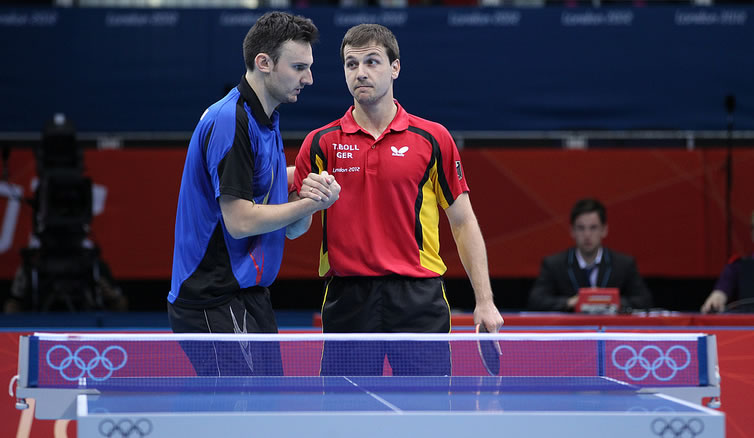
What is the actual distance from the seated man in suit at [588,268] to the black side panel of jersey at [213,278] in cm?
383

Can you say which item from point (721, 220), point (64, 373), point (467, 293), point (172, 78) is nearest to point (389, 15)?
point (172, 78)

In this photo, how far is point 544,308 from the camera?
6.58 m

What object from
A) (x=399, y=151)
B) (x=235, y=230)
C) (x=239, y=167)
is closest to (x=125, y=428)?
(x=235, y=230)

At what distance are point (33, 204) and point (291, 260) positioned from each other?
213 cm

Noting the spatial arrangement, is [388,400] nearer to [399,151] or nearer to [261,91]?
[261,91]

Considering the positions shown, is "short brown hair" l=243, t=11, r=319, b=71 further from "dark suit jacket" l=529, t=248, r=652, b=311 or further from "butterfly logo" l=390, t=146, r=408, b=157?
"dark suit jacket" l=529, t=248, r=652, b=311

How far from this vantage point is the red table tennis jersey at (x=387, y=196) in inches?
144

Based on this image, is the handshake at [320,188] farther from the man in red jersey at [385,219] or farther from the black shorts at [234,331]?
the man in red jersey at [385,219]

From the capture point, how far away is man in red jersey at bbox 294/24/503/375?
3656 millimetres

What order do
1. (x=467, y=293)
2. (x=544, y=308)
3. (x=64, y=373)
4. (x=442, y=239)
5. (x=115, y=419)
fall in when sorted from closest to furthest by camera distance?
(x=115, y=419)
(x=64, y=373)
(x=544, y=308)
(x=442, y=239)
(x=467, y=293)

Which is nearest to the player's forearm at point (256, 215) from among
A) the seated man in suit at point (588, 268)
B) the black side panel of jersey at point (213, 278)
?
the black side panel of jersey at point (213, 278)

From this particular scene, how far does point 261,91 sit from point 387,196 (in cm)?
68

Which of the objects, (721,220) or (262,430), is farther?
(721,220)

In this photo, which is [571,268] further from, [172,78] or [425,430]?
[425,430]
